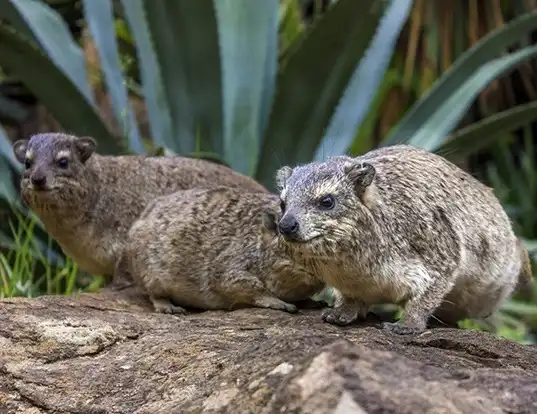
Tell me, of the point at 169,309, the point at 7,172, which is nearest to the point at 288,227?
the point at 169,309

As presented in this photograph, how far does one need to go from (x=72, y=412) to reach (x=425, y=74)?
7.13 metres

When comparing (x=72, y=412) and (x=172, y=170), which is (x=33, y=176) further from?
(x=72, y=412)

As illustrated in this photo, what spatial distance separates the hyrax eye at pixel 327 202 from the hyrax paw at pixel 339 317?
0.56 meters

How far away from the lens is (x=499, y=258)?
13.7ft

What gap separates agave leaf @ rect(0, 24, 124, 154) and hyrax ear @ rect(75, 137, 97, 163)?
3.18 feet

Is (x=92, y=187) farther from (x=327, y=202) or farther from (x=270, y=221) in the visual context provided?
(x=327, y=202)

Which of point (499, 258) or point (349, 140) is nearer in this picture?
point (499, 258)

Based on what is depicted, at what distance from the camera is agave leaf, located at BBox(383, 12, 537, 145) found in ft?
22.0

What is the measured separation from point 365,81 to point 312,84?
0.59 metres

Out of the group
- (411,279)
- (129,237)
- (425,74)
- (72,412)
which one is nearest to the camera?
(72,412)

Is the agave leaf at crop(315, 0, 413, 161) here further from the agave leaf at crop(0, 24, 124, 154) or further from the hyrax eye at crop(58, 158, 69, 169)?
the hyrax eye at crop(58, 158, 69, 169)

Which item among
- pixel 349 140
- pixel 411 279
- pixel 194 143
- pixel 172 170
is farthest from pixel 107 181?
pixel 411 279

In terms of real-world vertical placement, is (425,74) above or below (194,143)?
above

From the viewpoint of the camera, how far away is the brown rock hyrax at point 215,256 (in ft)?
14.1
